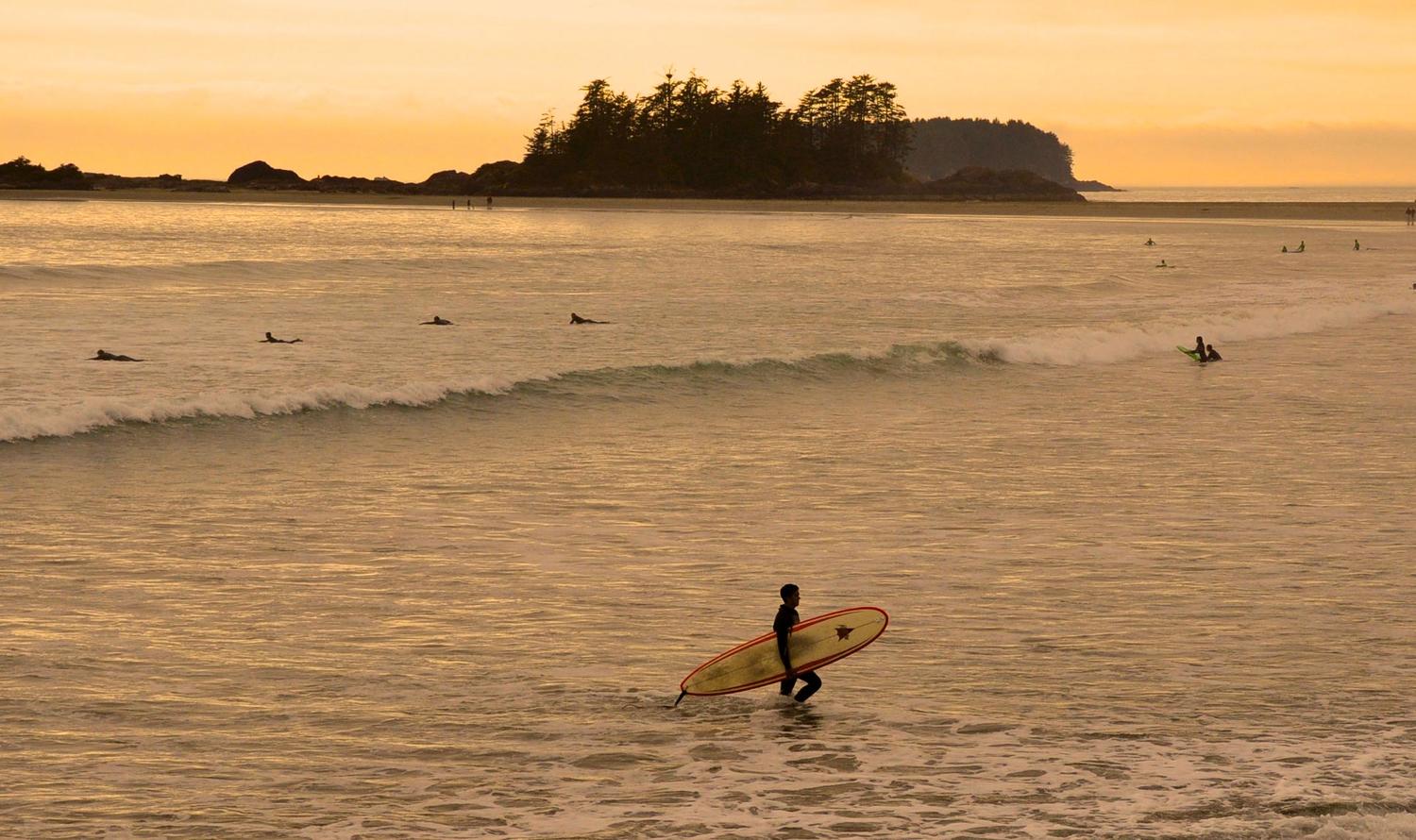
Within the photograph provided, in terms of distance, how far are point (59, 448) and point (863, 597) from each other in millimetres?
15394

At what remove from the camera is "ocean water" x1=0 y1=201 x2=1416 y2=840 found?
393 inches

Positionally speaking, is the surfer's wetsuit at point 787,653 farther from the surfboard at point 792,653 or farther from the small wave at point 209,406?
the small wave at point 209,406

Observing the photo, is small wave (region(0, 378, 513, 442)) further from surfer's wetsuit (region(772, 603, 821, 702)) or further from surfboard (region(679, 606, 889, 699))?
surfer's wetsuit (region(772, 603, 821, 702))

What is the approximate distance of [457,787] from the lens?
32.8 ft

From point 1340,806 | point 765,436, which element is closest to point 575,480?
point 765,436

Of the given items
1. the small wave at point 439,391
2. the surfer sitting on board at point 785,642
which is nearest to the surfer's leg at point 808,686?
the surfer sitting on board at point 785,642

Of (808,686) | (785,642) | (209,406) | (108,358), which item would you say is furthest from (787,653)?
(108,358)

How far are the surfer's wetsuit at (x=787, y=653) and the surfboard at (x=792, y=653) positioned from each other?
0.24ft

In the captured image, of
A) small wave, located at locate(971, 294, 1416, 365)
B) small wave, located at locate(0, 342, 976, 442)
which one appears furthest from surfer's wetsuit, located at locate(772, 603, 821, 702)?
small wave, located at locate(971, 294, 1416, 365)

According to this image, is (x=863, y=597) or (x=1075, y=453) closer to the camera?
(x=863, y=597)

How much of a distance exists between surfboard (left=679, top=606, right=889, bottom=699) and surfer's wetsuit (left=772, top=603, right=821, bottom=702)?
73 millimetres

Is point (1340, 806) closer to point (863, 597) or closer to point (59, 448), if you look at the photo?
point (863, 597)

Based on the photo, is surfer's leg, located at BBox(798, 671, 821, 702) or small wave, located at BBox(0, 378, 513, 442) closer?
surfer's leg, located at BBox(798, 671, 821, 702)

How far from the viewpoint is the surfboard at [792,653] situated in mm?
11879
